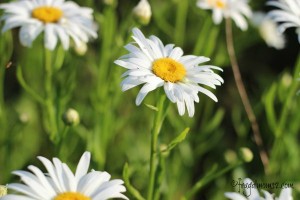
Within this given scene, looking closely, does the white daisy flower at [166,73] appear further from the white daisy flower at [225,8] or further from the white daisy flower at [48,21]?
the white daisy flower at [225,8]

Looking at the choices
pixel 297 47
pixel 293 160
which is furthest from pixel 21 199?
pixel 297 47

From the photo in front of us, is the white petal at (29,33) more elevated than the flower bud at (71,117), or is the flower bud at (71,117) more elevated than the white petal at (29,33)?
the white petal at (29,33)

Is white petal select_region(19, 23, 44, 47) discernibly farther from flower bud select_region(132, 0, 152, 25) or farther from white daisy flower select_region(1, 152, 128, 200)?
white daisy flower select_region(1, 152, 128, 200)

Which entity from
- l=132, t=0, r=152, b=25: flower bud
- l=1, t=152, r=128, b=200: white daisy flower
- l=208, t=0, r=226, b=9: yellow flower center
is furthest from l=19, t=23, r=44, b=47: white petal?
l=208, t=0, r=226, b=9: yellow flower center

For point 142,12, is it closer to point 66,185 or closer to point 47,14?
point 47,14

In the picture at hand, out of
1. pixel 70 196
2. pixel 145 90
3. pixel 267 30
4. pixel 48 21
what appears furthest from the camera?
pixel 267 30

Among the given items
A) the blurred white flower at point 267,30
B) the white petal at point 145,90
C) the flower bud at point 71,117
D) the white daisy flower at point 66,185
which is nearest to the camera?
the white daisy flower at point 66,185

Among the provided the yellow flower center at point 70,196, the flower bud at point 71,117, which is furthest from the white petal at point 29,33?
the yellow flower center at point 70,196

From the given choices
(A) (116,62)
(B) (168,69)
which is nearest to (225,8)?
(B) (168,69)
